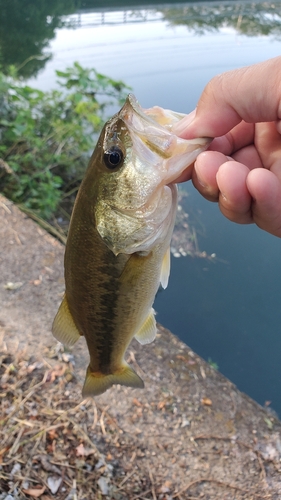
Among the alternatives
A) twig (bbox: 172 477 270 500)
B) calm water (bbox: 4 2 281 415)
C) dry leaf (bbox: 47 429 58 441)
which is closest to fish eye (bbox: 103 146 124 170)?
dry leaf (bbox: 47 429 58 441)

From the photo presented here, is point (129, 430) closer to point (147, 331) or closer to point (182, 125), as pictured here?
point (147, 331)

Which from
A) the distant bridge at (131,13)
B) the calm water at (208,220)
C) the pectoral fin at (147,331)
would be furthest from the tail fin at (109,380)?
the distant bridge at (131,13)

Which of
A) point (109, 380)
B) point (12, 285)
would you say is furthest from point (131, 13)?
point (109, 380)

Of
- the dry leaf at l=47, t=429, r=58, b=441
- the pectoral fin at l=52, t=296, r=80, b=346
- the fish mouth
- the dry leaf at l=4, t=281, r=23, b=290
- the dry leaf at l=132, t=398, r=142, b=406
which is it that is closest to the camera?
the fish mouth

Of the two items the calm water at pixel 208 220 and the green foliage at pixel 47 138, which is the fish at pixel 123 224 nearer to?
the calm water at pixel 208 220

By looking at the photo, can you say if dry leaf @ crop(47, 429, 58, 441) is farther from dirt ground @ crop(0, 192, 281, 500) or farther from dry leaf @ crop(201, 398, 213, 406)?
dry leaf @ crop(201, 398, 213, 406)

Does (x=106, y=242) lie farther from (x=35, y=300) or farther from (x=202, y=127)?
(x=35, y=300)
